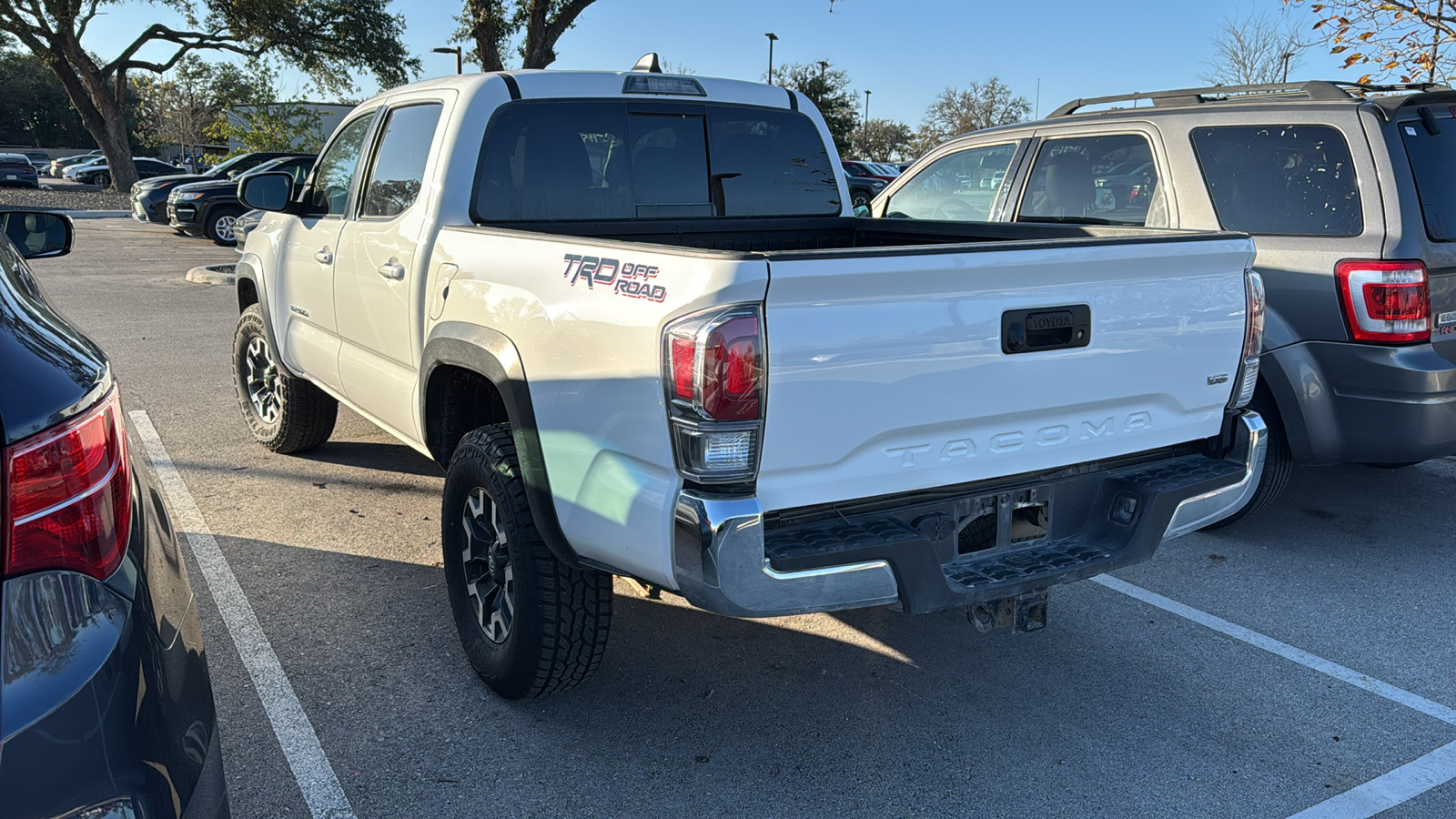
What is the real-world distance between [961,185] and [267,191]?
4.08m

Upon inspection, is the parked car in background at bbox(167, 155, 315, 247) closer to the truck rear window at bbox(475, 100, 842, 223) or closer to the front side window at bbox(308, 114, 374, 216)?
the front side window at bbox(308, 114, 374, 216)

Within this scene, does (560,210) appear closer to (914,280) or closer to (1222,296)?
(914,280)

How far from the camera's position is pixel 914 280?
8.58 ft

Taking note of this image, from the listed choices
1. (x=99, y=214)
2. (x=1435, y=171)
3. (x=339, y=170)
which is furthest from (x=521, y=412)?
(x=99, y=214)

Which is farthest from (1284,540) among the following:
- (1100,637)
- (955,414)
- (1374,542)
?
(955,414)

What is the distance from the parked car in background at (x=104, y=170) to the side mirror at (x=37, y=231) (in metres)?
41.5

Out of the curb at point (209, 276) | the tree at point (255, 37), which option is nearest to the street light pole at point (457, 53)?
the tree at point (255, 37)

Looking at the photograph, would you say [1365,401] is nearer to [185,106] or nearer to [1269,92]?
[1269,92]

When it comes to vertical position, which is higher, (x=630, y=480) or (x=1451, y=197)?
(x=1451, y=197)

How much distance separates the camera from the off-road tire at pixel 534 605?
312 cm

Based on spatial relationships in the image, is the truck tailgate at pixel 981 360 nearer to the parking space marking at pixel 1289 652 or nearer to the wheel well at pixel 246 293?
the parking space marking at pixel 1289 652

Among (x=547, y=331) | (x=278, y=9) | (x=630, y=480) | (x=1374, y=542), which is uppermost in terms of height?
(x=278, y=9)

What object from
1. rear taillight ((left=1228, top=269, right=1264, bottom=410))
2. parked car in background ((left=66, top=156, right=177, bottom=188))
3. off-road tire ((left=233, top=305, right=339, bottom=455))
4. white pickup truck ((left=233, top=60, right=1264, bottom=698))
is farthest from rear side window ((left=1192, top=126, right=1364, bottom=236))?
parked car in background ((left=66, top=156, right=177, bottom=188))

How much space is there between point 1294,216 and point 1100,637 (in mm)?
2369
